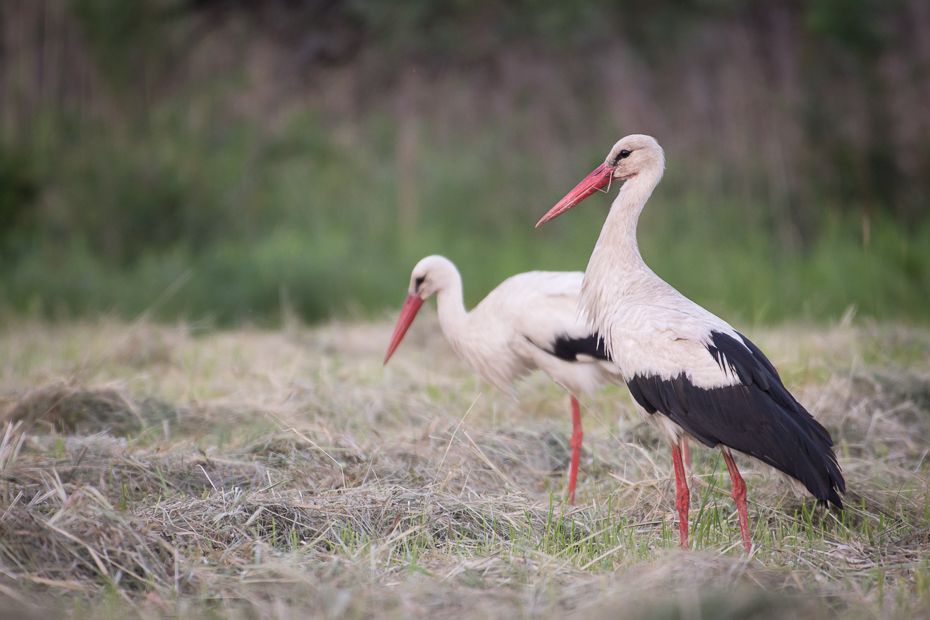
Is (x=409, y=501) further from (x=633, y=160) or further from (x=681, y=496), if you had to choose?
(x=633, y=160)

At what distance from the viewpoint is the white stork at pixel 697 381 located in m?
2.36

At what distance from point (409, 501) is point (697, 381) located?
3.03 feet

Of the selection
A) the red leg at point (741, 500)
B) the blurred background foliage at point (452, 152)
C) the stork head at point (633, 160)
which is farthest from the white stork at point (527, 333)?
the blurred background foliage at point (452, 152)

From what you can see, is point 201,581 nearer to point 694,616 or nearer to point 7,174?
point 694,616

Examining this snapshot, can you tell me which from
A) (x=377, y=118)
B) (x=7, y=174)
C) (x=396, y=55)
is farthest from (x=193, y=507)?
(x=396, y=55)

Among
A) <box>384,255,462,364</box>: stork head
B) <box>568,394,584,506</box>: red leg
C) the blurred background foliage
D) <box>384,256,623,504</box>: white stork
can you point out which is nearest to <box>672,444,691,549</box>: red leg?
<box>568,394,584,506</box>: red leg

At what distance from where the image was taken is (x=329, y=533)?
2340 millimetres

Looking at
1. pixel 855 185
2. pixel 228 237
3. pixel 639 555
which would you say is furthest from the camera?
pixel 228 237

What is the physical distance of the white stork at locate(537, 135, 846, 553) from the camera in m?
2.36

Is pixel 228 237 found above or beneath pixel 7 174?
beneath

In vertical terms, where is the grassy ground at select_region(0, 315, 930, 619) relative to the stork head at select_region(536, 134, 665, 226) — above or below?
below

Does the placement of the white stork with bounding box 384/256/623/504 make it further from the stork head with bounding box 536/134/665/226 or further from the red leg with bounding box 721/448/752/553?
the red leg with bounding box 721/448/752/553

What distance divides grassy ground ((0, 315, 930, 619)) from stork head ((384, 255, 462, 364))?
311 millimetres

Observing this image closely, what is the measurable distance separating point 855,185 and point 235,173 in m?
5.60
